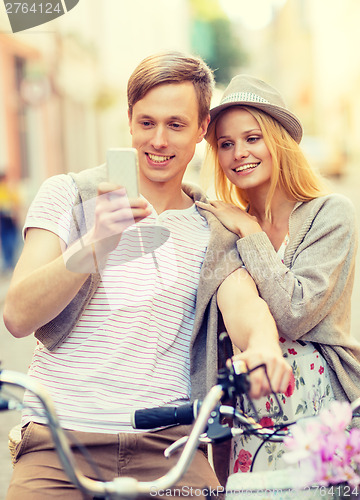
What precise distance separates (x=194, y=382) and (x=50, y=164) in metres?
14.6

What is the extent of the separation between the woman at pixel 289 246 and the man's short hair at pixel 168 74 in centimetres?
15

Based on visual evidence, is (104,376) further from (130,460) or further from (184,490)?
(184,490)

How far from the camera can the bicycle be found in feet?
4.58

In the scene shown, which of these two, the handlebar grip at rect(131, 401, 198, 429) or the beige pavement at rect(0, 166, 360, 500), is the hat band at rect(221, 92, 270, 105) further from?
the handlebar grip at rect(131, 401, 198, 429)

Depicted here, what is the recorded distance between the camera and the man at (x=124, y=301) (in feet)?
6.60

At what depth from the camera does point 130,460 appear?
2.17 m

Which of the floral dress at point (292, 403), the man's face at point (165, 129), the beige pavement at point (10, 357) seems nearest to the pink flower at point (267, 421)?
the floral dress at point (292, 403)

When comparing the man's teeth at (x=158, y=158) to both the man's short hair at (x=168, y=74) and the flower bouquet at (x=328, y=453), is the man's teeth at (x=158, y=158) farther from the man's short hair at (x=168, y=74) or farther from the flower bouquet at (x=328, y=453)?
the flower bouquet at (x=328, y=453)

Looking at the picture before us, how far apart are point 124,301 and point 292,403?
0.75 m

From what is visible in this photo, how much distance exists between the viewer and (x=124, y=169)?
1800 millimetres

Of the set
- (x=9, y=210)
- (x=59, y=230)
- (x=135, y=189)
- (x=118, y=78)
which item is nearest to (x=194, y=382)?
(x=59, y=230)

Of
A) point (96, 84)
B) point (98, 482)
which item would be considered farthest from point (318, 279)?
point (96, 84)

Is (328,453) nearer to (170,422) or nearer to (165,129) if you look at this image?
(170,422)

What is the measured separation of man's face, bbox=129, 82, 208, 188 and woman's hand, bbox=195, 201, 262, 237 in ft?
0.75
